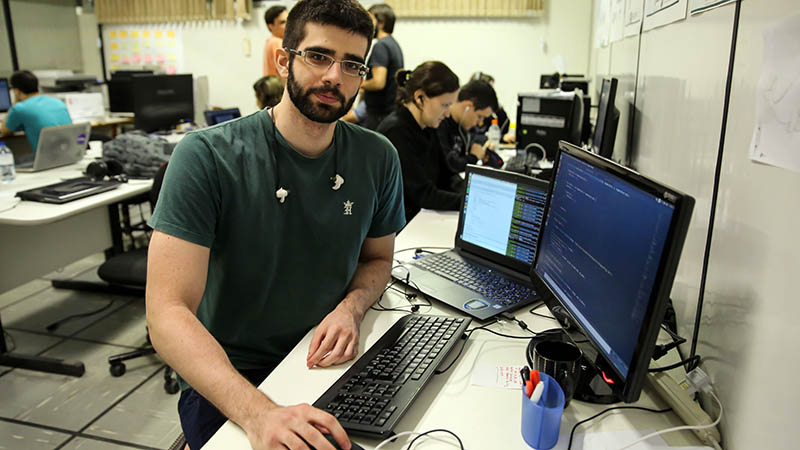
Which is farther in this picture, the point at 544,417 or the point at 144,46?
the point at 144,46

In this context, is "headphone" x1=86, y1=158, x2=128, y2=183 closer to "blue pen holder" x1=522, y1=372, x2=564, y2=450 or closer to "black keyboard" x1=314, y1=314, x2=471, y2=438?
"black keyboard" x1=314, y1=314, x2=471, y2=438

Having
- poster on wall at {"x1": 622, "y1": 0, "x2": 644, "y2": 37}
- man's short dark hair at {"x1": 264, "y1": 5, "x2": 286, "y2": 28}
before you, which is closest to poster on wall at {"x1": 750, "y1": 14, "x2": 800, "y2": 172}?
poster on wall at {"x1": 622, "y1": 0, "x2": 644, "y2": 37}

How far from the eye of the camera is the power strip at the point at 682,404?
2.90 ft

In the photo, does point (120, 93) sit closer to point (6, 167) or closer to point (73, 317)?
point (6, 167)

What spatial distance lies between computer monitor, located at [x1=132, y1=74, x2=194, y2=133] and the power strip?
3.84 m

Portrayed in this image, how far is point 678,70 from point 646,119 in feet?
1.18

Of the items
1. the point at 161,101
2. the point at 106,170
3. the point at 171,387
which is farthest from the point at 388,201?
the point at 161,101

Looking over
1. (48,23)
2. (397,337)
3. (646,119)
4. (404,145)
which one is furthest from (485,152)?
(48,23)

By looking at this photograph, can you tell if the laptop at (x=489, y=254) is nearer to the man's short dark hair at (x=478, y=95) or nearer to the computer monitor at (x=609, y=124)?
the computer monitor at (x=609, y=124)

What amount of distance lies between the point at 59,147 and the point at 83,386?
152cm

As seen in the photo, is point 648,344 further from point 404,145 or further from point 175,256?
point 404,145

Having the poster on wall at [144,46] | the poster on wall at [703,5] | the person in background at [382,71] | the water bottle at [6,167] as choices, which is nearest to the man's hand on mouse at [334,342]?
the poster on wall at [703,5]

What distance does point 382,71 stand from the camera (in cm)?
395

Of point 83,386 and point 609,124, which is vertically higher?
point 609,124
